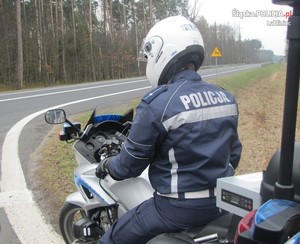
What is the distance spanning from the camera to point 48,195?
16.7 ft

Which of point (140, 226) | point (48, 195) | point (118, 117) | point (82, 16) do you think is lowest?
point (48, 195)

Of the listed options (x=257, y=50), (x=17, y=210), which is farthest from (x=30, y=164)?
(x=257, y=50)

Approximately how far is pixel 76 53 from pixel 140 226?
44281mm

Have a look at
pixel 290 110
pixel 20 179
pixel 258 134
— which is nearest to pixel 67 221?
pixel 20 179

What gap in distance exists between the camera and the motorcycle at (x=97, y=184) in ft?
9.14

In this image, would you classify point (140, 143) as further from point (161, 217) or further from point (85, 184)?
point (85, 184)

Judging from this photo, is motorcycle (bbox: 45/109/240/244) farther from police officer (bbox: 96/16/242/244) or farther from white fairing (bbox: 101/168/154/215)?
police officer (bbox: 96/16/242/244)

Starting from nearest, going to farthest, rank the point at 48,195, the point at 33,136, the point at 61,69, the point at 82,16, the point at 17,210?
the point at 17,210 → the point at 48,195 → the point at 33,136 → the point at 61,69 → the point at 82,16

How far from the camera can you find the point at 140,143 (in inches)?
89.1

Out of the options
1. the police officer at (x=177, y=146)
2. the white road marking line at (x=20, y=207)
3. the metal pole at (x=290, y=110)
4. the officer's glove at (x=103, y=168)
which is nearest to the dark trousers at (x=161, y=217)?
the police officer at (x=177, y=146)

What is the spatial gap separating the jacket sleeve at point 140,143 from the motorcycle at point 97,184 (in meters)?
0.40

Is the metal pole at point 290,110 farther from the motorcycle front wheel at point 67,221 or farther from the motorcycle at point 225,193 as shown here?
the motorcycle front wheel at point 67,221

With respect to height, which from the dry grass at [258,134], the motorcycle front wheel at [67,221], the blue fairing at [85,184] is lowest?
the dry grass at [258,134]

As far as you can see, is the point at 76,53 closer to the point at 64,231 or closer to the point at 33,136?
the point at 33,136
